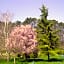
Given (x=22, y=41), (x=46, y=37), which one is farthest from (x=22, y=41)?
(x=46, y=37)

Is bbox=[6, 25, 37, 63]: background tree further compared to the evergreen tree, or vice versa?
the evergreen tree

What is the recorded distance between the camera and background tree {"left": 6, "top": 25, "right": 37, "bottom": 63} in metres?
35.8

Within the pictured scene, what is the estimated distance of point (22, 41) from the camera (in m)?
37.6

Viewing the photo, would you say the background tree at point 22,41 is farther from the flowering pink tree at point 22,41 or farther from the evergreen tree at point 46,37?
the evergreen tree at point 46,37

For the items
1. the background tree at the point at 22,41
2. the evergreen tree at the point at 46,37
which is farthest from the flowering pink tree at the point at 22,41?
the evergreen tree at the point at 46,37

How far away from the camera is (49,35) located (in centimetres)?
4000

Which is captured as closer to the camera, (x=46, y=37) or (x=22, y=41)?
(x=22, y=41)

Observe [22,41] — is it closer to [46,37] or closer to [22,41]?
[22,41]

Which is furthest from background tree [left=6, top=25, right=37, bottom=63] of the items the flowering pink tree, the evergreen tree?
the evergreen tree

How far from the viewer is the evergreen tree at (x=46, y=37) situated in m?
39.8

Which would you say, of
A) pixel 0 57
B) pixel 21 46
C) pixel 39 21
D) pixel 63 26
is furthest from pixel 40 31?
pixel 63 26

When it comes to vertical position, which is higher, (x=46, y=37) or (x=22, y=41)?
(x=46, y=37)

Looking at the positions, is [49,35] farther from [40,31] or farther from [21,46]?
[21,46]

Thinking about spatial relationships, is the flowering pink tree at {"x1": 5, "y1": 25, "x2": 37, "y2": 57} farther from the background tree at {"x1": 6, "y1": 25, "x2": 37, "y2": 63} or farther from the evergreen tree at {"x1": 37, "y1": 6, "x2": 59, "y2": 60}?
the evergreen tree at {"x1": 37, "y1": 6, "x2": 59, "y2": 60}
